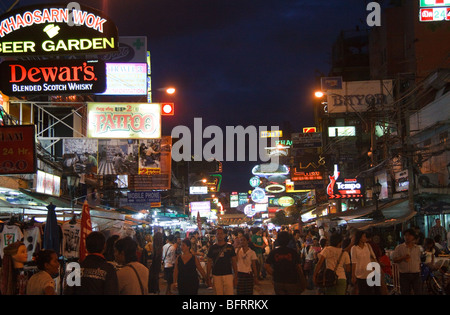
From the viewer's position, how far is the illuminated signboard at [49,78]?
13531 mm

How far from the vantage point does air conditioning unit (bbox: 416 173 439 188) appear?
25.3 m

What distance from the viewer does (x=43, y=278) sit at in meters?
6.73

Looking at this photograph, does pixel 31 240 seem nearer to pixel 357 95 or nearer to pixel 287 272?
pixel 287 272

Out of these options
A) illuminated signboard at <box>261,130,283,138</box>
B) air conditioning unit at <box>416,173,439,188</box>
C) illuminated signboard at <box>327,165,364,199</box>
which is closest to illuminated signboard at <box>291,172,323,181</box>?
illuminated signboard at <box>327,165,364,199</box>

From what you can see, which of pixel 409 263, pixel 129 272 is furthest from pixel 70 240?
pixel 409 263

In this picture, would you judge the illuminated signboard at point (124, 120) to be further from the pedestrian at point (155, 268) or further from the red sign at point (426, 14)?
the red sign at point (426, 14)

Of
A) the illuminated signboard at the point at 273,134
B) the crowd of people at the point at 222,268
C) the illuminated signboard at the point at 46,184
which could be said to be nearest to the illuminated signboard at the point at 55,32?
the illuminated signboard at the point at 46,184

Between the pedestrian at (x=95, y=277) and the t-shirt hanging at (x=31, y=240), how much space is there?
21.6ft

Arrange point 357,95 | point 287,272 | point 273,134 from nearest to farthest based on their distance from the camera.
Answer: point 287,272, point 357,95, point 273,134

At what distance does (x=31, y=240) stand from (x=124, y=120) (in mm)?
7459

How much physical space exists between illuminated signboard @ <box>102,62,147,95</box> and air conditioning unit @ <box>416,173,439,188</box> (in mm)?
14113

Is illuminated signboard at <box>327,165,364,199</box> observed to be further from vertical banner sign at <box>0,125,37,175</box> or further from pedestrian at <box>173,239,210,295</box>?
vertical banner sign at <box>0,125,37,175</box>
